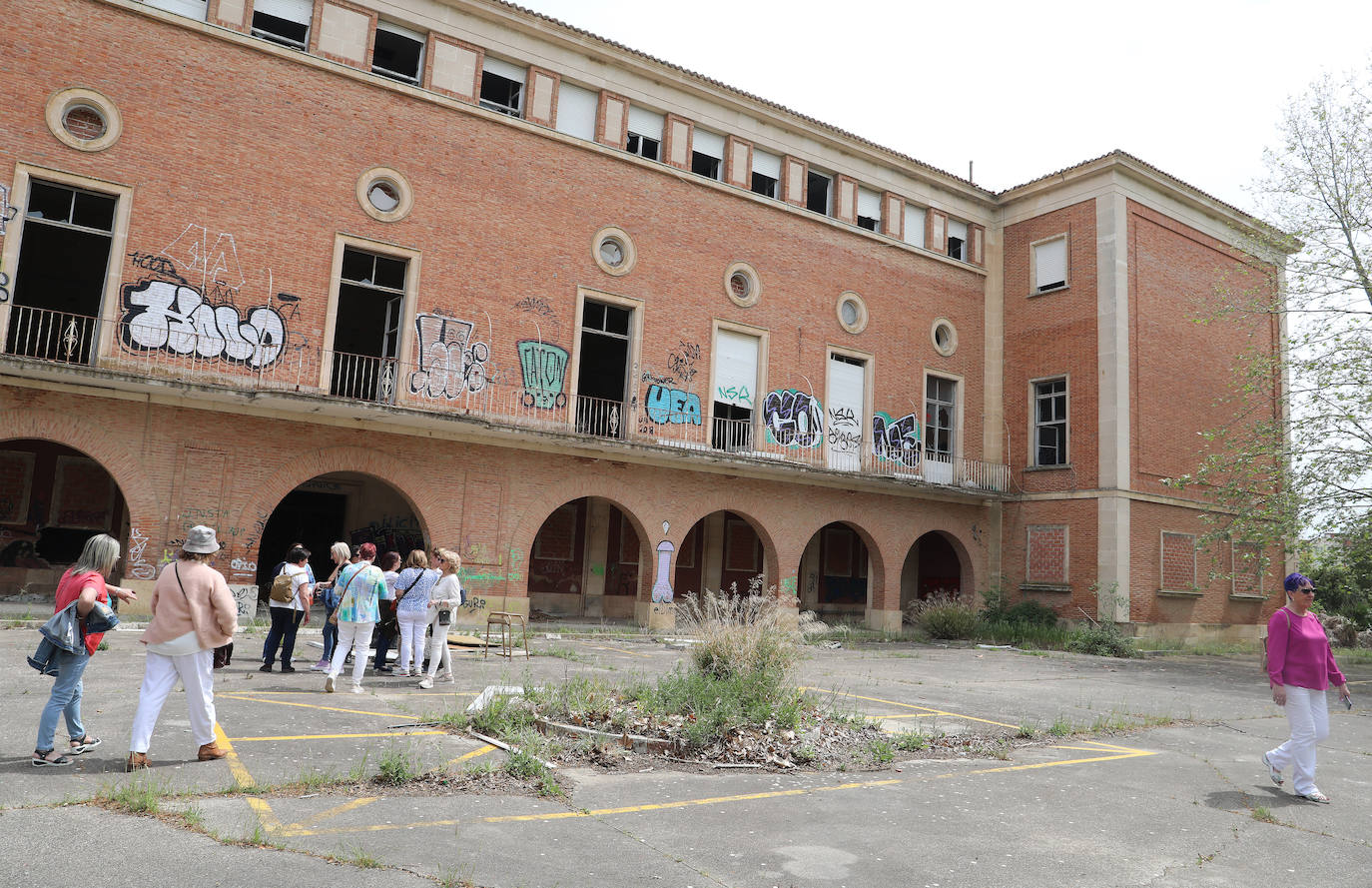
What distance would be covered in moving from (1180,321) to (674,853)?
2527 centimetres

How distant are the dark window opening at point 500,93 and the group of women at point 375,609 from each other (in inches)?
473

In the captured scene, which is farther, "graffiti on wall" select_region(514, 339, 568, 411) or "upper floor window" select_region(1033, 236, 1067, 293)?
"upper floor window" select_region(1033, 236, 1067, 293)

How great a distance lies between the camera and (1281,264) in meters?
19.8

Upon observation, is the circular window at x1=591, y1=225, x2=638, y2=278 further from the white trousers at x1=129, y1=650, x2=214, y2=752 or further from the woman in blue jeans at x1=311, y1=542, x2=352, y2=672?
the white trousers at x1=129, y1=650, x2=214, y2=752

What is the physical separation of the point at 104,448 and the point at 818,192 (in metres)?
17.3

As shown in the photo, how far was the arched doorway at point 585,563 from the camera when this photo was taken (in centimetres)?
2250

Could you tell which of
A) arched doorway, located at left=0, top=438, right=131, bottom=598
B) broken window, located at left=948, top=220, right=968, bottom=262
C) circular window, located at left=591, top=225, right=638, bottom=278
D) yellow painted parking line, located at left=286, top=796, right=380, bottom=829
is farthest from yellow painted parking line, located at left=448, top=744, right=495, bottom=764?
broken window, located at left=948, top=220, right=968, bottom=262

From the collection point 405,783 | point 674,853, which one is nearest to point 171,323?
point 405,783

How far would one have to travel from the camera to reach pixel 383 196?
712 inches

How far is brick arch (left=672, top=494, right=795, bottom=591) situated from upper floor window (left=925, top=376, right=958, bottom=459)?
5.93 m

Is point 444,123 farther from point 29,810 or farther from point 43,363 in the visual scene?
point 29,810

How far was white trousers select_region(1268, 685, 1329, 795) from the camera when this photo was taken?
6637 millimetres

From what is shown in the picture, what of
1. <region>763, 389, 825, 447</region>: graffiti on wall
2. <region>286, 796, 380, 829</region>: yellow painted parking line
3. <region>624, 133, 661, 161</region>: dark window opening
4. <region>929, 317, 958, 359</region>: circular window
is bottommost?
<region>286, 796, 380, 829</region>: yellow painted parking line

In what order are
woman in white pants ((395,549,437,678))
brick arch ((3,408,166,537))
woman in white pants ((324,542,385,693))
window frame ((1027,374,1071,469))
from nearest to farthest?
woman in white pants ((324,542,385,693)) < woman in white pants ((395,549,437,678)) < brick arch ((3,408,166,537)) < window frame ((1027,374,1071,469))
